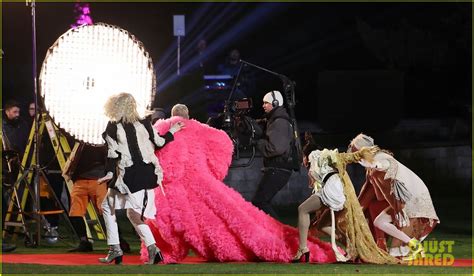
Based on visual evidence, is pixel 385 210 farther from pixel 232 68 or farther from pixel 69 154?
pixel 232 68

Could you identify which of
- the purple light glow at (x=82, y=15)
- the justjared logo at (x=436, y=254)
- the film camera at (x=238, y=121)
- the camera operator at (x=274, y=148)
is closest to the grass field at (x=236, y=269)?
the justjared logo at (x=436, y=254)

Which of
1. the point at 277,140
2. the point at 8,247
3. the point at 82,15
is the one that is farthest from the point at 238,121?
the point at 82,15

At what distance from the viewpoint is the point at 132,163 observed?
36.1 ft

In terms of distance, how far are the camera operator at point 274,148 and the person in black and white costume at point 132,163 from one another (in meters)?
2.09

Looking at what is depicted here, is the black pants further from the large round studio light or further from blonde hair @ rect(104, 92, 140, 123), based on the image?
blonde hair @ rect(104, 92, 140, 123)

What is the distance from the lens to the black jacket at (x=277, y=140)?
1286cm

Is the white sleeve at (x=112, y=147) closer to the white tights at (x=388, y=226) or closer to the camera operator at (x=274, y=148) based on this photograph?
the camera operator at (x=274, y=148)

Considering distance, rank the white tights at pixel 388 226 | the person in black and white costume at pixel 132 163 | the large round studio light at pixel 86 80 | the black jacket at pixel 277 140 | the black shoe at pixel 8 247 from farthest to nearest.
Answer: the black shoe at pixel 8 247, the black jacket at pixel 277 140, the large round studio light at pixel 86 80, the white tights at pixel 388 226, the person in black and white costume at pixel 132 163

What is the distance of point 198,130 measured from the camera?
11.6 m

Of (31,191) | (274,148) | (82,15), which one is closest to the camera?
(274,148)

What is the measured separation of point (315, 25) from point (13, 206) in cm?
1783

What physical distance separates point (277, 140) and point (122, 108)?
250 centimetres

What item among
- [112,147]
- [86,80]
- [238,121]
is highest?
[86,80]

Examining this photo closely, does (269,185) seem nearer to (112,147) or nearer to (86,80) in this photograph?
(86,80)
